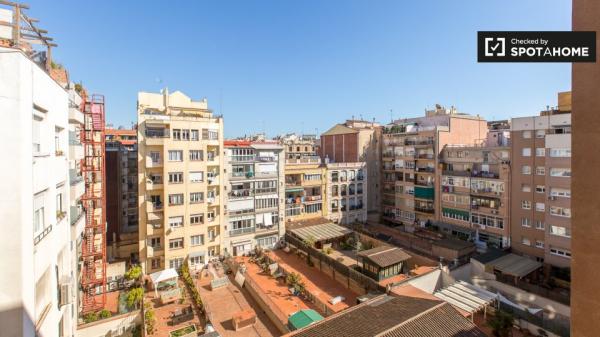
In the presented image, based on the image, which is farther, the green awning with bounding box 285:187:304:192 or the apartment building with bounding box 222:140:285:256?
the green awning with bounding box 285:187:304:192

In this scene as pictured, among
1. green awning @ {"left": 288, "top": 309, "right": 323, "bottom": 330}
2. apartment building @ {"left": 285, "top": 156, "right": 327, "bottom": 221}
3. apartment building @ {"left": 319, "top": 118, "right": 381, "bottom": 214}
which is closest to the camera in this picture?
green awning @ {"left": 288, "top": 309, "right": 323, "bottom": 330}

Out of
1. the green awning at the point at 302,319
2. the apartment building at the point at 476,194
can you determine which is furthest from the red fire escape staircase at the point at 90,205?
the apartment building at the point at 476,194

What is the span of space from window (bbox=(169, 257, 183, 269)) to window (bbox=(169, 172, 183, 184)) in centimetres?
867

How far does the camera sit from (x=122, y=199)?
130ft

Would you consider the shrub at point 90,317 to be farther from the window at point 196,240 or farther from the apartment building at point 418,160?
the apartment building at point 418,160

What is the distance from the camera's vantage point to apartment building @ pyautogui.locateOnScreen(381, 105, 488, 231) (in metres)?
44.2

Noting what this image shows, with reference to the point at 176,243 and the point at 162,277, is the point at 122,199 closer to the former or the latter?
the point at 176,243

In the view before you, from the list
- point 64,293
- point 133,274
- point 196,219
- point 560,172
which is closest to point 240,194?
point 196,219

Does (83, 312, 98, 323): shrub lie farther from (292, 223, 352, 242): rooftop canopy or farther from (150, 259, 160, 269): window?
(292, 223, 352, 242): rooftop canopy

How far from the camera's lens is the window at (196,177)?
108 ft

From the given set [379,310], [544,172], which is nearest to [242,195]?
[379,310]

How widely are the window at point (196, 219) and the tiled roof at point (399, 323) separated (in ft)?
69.8

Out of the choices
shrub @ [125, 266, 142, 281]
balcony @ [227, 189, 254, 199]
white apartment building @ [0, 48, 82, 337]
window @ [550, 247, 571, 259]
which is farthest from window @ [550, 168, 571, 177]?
shrub @ [125, 266, 142, 281]

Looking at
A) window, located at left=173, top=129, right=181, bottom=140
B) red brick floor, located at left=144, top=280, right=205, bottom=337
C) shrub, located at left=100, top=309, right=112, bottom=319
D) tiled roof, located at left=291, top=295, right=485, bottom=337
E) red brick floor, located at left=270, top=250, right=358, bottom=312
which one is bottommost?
red brick floor, located at left=144, top=280, right=205, bottom=337
